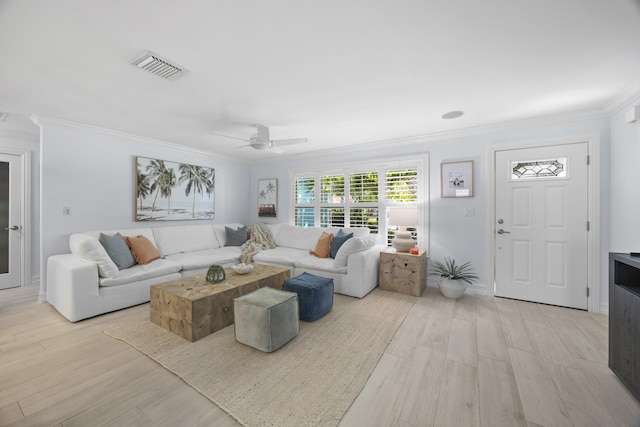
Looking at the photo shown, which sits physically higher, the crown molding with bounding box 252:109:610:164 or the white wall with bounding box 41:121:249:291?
the crown molding with bounding box 252:109:610:164

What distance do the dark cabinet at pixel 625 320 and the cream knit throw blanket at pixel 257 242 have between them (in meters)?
4.03

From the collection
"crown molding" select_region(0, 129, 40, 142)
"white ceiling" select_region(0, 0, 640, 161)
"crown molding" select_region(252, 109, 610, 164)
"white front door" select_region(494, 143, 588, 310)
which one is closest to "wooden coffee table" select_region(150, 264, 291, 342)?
"white ceiling" select_region(0, 0, 640, 161)

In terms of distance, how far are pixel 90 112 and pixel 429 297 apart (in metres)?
4.79

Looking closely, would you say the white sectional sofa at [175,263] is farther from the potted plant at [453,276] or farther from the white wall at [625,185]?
the white wall at [625,185]

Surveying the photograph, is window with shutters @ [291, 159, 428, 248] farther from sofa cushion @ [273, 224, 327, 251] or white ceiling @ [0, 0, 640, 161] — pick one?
white ceiling @ [0, 0, 640, 161]

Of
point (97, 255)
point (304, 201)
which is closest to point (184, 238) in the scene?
point (97, 255)

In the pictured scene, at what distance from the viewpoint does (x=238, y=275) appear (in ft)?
9.93

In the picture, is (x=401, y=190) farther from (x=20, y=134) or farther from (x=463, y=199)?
(x=20, y=134)

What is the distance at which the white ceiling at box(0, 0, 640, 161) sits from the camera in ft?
4.88

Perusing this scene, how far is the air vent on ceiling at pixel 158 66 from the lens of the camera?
6.26 ft

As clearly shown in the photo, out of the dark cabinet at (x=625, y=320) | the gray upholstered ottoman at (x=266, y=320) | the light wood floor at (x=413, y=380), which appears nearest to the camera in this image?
the light wood floor at (x=413, y=380)

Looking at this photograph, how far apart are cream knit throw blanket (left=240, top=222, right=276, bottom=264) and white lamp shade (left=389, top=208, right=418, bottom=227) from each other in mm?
2318

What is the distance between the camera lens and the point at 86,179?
3576 mm

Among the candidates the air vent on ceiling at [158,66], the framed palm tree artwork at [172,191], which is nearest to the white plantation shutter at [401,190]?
the air vent on ceiling at [158,66]
